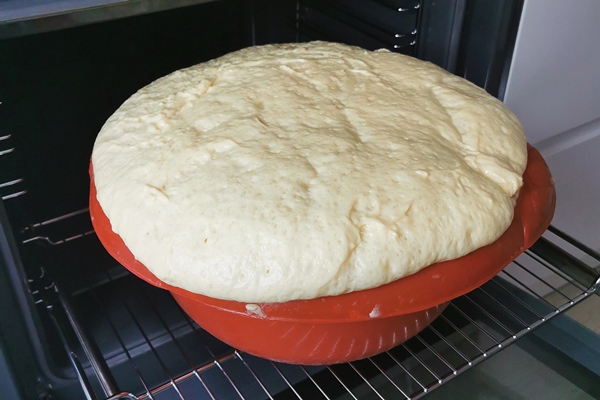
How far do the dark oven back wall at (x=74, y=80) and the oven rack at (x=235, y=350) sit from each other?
6 centimetres

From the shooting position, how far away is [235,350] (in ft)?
2.51

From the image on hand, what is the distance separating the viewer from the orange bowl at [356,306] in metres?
0.51

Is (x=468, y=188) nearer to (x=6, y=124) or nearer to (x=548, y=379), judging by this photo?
(x=548, y=379)

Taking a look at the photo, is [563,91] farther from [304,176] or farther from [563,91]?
[304,176]

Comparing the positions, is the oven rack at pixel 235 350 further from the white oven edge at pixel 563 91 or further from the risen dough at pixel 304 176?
the white oven edge at pixel 563 91

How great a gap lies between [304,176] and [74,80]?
0.49 metres

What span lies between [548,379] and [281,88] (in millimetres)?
551

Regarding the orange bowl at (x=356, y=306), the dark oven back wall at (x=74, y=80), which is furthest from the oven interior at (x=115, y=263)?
the orange bowl at (x=356, y=306)

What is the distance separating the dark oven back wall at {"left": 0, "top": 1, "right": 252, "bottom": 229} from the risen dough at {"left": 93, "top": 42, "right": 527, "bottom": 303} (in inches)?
8.0

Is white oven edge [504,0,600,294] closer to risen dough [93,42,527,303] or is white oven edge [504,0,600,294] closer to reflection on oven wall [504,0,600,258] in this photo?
reflection on oven wall [504,0,600,258]

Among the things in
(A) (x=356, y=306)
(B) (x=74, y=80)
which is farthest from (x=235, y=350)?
(B) (x=74, y=80)

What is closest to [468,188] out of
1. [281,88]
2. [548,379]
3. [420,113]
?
[420,113]

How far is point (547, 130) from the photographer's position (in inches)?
40.1

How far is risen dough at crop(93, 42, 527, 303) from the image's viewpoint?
19.9 inches
